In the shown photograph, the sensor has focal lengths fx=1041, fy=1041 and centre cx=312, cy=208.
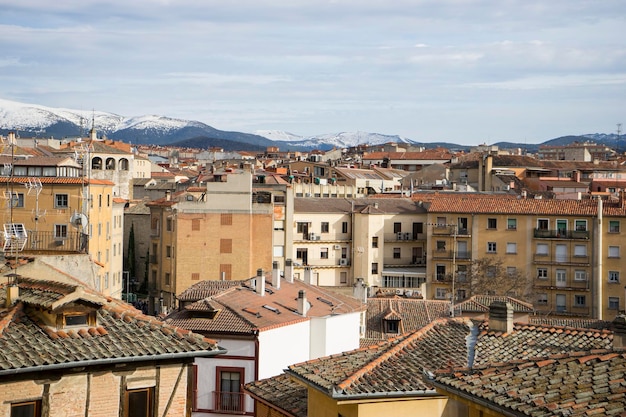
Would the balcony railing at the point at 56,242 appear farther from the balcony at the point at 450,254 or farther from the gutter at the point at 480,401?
the balcony at the point at 450,254

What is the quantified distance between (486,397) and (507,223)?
206 feet

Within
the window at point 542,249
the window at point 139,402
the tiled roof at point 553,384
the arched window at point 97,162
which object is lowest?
the window at point 542,249

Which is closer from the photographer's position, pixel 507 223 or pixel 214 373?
pixel 214 373

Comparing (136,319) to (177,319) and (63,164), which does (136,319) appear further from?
(63,164)

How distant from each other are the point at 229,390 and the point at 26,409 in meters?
18.9

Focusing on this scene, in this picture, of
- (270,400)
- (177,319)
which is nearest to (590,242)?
(177,319)

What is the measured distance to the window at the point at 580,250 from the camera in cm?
7275

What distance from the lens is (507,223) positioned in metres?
74.9

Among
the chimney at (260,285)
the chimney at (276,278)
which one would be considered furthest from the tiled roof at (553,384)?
the chimney at (276,278)

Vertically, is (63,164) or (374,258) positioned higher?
(63,164)

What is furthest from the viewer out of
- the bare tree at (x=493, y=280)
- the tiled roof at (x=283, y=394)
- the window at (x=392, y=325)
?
the bare tree at (x=493, y=280)

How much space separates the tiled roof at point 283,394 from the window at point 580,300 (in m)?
52.2

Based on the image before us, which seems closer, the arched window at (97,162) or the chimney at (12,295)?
the chimney at (12,295)

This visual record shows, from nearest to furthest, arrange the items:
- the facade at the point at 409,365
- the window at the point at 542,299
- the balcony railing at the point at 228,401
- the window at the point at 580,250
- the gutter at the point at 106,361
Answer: the gutter at the point at 106,361, the facade at the point at 409,365, the balcony railing at the point at 228,401, the window at the point at 542,299, the window at the point at 580,250
